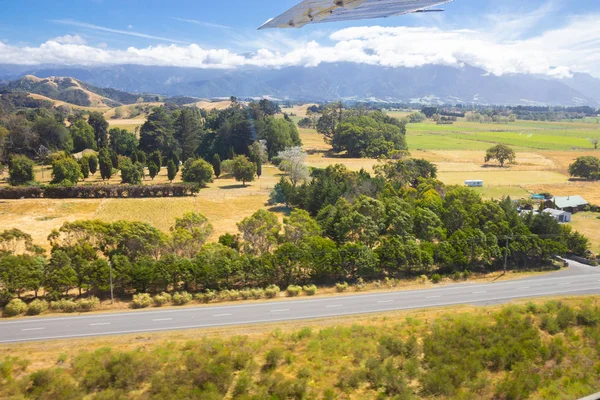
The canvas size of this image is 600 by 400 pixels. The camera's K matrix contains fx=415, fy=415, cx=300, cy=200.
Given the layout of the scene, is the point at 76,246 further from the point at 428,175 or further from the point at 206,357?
the point at 428,175

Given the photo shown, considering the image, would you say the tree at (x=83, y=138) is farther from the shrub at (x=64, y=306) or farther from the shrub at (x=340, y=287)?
the shrub at (x=340, y=287)

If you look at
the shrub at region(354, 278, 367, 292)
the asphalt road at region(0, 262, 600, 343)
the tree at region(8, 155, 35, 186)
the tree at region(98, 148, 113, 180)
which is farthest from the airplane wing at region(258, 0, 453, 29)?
the tree at region(98, 148, 113, 180)

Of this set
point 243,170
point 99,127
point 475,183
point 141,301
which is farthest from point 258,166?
point 99,127

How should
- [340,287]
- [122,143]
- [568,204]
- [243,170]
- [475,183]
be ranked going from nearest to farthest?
[340,287], [568,204], [243,170], [475,183], [122,143]

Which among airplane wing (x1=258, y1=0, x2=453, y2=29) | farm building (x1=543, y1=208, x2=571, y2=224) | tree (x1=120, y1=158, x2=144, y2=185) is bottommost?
farm building (x1=543, y1=208, x2=571, y2=224)

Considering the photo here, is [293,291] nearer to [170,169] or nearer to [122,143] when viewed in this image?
[170,169]

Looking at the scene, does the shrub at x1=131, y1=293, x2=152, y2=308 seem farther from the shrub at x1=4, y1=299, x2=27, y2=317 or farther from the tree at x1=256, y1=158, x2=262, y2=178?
the tree at x1=256, y1=158, x2=262, y2=178
